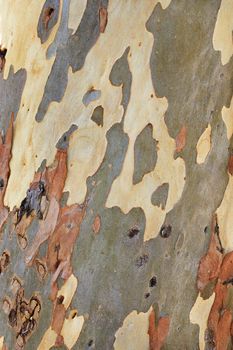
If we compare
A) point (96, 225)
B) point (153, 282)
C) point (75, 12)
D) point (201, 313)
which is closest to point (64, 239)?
point (96, 225)

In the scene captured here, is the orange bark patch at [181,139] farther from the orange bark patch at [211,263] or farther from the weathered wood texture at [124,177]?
the orange bark patch at [211,263]

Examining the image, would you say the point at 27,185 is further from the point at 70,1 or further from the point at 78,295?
the point at 70,1

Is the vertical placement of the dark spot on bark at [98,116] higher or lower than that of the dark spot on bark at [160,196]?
higher

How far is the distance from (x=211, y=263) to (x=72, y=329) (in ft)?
0.83

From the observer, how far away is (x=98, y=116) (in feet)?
3.94

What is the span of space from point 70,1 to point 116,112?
8.0 inches

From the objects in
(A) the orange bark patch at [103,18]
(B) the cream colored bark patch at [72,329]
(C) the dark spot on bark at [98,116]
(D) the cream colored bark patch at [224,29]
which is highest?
(D) the cream colored bark patch at [224,29]

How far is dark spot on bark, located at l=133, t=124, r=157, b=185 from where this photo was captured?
3.94 ft

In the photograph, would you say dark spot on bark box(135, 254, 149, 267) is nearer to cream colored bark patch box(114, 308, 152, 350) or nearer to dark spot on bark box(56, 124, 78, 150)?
cream colored bark patch box(114, 308, 152, 350)

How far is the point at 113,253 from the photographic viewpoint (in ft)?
3.92

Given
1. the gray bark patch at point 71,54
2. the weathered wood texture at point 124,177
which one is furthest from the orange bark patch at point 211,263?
the gray bark patch at point 71,54

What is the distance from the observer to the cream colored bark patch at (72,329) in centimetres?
121

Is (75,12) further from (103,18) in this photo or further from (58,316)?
(58,316)

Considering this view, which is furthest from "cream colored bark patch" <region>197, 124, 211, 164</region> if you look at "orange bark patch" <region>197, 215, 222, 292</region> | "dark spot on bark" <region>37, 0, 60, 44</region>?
"dark spot on bark" <region>37, 0, 60, 44</region>
